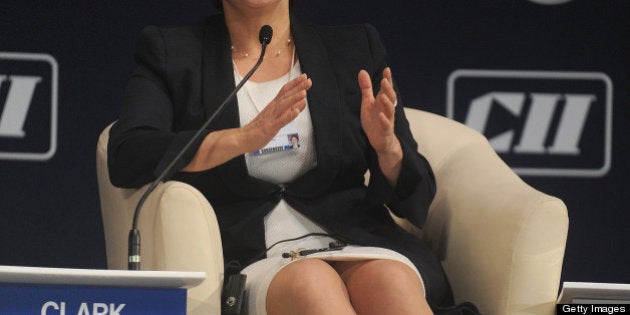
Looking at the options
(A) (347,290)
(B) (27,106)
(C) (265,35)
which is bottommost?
(A) (347,290)

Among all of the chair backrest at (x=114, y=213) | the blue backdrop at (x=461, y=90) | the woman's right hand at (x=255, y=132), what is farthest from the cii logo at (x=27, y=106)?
the woman's right hand at (x=255, y=132)

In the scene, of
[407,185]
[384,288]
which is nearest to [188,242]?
[384,288]

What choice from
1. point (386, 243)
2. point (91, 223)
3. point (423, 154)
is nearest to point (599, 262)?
point (423, 154)

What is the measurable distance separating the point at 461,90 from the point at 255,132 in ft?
4.50

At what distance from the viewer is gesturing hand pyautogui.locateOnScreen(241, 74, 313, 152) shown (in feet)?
7.47

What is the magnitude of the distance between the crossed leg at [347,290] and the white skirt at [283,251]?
0.11 feet

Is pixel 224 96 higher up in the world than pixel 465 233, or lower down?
higher up

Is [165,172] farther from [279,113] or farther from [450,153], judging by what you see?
[450,153]

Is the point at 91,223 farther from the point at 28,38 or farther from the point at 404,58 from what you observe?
the point at 404,58

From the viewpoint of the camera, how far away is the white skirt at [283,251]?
7.66 ft

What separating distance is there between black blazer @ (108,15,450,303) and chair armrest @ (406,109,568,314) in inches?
3.2

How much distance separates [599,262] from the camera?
3615 millimetres

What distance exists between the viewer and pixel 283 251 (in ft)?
8.25

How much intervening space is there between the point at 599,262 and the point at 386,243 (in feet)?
4.11
